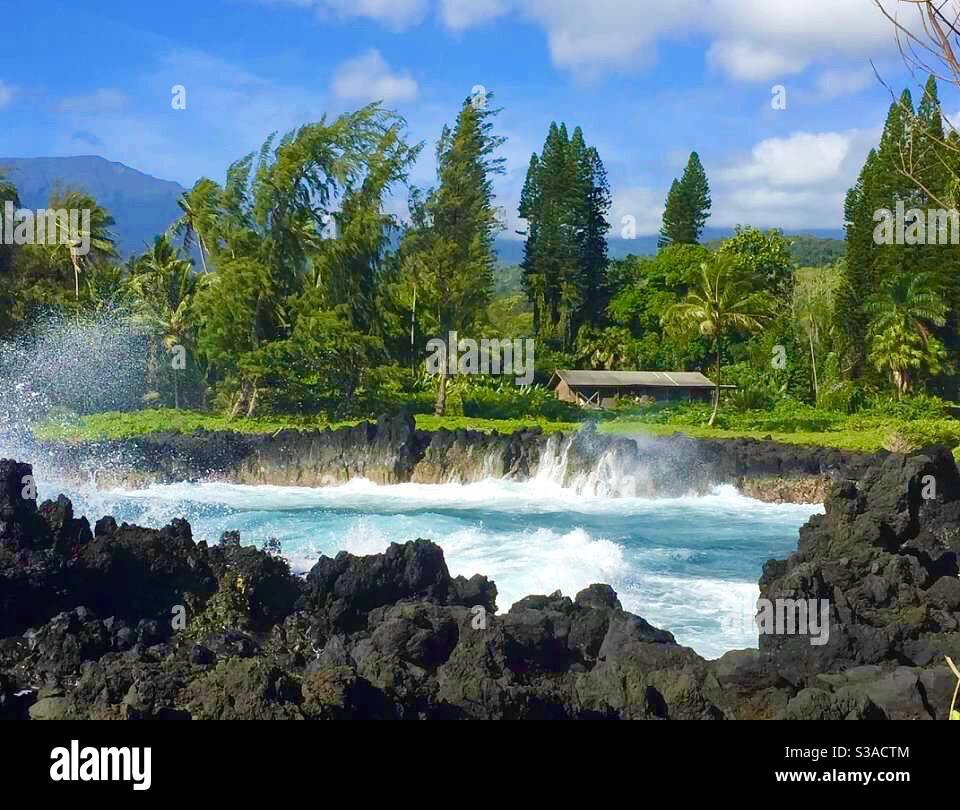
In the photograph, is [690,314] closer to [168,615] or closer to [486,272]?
[486,272]

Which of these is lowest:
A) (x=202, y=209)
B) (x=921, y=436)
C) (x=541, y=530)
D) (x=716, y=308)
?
(x=541, y=530)

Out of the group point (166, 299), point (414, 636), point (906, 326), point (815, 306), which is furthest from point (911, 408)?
point (414, 636)

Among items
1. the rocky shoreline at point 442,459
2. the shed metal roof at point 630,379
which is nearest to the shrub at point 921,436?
the rocky shoreline at point 442,459

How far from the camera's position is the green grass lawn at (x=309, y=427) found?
26.3 m

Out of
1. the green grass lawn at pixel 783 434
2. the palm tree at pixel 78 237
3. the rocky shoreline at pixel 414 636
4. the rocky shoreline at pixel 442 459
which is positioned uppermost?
the palm tree at pixel 78 237

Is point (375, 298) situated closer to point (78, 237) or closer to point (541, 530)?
point (78, 237)

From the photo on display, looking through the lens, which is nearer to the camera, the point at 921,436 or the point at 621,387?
the point at 921,436

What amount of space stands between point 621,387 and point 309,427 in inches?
514

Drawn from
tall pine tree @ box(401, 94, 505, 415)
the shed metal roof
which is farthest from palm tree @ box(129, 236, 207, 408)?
the shed metal roof

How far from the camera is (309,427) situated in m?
29.6

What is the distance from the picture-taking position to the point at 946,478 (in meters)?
14.4

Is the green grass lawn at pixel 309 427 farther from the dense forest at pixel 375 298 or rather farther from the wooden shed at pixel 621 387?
the wooden shed at pixel 621 387

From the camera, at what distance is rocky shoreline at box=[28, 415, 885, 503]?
22609 millimetres

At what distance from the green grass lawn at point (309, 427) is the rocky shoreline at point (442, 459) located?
6.16ft
